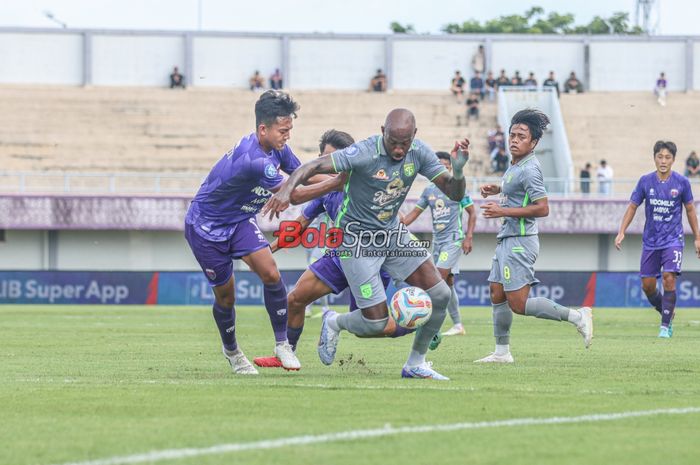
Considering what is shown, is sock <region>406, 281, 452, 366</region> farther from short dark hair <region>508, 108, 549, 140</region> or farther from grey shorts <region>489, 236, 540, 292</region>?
short dark hair <region>508, 108, 549, 140</region>

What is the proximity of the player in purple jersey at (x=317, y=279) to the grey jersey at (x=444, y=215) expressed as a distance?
6424 millimetres

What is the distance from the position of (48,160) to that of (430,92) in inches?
666

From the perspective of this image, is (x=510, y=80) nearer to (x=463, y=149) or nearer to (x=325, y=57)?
(x=325, y=57)

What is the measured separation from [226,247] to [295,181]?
1.64 m

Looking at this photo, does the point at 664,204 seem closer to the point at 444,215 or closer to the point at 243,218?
the point at 444,215

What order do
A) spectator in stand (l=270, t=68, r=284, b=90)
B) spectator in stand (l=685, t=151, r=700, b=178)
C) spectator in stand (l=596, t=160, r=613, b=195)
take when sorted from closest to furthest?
1. spectator in stand (l=596, t=160, r=613, b=195)
2. spectator in stand (l=685, t=151, r=700, b=178)
3. spectator in stand (l=270, t=68, r=284, b=90)

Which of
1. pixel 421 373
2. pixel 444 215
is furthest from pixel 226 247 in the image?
pixel 444 215

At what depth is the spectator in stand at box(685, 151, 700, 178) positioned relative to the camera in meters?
46.3

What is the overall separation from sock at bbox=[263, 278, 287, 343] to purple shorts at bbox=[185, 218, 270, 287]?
382mm

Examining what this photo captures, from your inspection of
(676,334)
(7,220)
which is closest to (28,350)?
(676,334)

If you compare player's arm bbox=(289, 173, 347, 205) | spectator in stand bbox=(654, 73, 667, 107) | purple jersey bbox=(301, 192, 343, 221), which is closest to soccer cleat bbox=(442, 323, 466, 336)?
purple jersey bbox=(301, 192, 343, 221)

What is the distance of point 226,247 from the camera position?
11.7m

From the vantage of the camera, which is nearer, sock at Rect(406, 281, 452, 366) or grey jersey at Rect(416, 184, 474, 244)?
sock at Rect(406, 281, 452, 366)

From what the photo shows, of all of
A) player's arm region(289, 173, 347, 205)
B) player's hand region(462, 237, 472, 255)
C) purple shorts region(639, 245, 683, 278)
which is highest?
player's arm region(289, 173, 347, 205)
